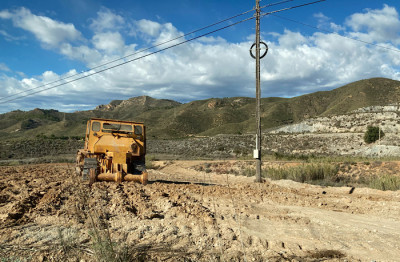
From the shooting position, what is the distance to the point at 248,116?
374ft

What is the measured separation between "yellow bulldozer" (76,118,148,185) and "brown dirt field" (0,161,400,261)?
1554 millimetres

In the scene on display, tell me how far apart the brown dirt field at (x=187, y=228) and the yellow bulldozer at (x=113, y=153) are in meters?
1.55

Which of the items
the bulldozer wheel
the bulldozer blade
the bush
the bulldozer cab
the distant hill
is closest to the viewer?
the bulldozer wheel

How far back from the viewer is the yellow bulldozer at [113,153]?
1104 cm

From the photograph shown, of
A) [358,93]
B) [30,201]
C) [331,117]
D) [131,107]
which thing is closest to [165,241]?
[30,201]

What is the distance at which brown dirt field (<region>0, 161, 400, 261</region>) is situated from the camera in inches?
171

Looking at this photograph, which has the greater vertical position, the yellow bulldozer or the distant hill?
the distant hill

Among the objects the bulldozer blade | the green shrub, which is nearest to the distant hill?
the green shrub

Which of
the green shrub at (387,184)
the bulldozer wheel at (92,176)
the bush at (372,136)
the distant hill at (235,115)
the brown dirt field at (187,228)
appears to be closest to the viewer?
the brown dirt field at (187,228)

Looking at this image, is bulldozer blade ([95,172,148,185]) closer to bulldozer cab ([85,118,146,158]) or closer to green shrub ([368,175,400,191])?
bulldozer cab ([85,118,146,158])

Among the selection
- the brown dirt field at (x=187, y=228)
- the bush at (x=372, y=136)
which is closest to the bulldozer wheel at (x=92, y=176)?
the brown dirt field at (x=187, y=228)

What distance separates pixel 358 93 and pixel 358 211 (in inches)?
3599

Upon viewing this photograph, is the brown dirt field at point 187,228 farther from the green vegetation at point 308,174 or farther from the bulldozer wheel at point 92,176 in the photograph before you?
the green vegetation at point 308,174

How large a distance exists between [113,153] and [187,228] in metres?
6.89
